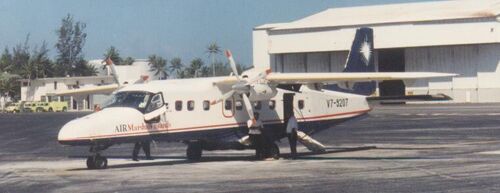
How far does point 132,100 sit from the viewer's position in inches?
957

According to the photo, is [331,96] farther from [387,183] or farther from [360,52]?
[387,183]

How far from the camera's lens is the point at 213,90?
26094 mm

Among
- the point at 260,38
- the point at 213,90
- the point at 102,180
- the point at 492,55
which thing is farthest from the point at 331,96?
the point at 260,38

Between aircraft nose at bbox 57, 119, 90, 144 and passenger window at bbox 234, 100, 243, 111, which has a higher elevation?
passenger window at bbox 234, 100, 243, 111

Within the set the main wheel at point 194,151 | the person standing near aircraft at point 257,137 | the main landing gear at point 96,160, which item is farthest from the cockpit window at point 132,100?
the person standing near aircraft at point 257,137

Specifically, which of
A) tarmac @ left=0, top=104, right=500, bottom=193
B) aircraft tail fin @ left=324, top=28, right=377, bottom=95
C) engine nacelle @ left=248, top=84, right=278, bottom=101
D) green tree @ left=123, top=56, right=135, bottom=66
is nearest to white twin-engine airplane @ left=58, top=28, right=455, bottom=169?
engine nacelle @ left=248, top=84, right=278, bottom=101

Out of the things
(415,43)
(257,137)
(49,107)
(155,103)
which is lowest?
(257,137)

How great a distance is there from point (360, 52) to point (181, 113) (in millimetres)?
9777

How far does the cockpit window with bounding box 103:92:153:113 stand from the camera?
24.2 m

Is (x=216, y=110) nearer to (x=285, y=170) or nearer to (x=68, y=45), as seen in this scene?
(x=285, y=170)

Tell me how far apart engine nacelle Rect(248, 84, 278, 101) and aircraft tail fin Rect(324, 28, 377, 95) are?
497 cm

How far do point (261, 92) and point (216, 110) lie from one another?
1742 mm

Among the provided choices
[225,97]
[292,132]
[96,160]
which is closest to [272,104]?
[292,132]

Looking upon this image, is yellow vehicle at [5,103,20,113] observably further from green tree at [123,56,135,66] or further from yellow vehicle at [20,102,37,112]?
green tree at [123,56,135,66]
